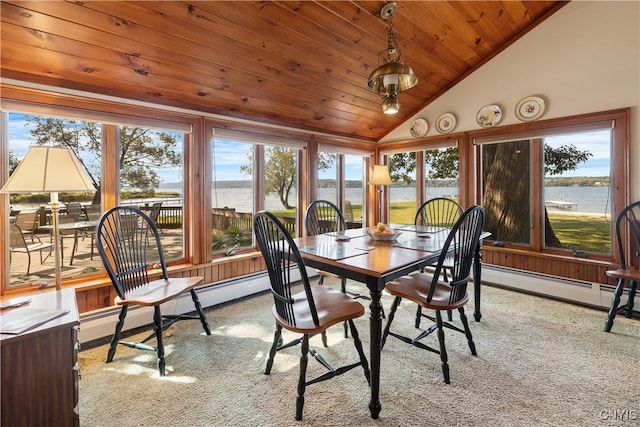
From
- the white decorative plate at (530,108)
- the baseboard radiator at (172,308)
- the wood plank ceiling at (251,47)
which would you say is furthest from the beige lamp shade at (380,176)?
the baseboard radiator at (172,308)

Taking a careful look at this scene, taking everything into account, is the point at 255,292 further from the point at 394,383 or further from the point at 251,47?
the point at 251,47

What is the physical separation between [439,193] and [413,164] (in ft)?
2.03

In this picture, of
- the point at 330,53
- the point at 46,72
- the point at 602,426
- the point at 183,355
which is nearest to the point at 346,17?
the point at 330,53

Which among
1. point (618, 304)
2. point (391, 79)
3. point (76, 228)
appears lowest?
point (618, 304)

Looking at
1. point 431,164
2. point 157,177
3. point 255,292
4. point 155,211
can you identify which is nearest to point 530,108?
point 431,164

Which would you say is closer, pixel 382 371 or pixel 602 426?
pixel 602 426

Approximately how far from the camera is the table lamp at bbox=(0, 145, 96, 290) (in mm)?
1666

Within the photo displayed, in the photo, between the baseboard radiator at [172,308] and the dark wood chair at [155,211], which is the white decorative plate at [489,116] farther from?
the dark wood chair at [155,211]

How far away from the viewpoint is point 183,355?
2.19 metres

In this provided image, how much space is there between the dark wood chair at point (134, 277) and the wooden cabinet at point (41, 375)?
76cm

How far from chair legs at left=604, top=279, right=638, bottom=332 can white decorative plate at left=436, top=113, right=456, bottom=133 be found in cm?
242

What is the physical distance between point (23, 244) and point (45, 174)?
0.94 meters

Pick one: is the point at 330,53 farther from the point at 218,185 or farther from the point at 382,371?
the point at 382,371

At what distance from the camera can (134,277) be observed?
A: 91.7 inches
